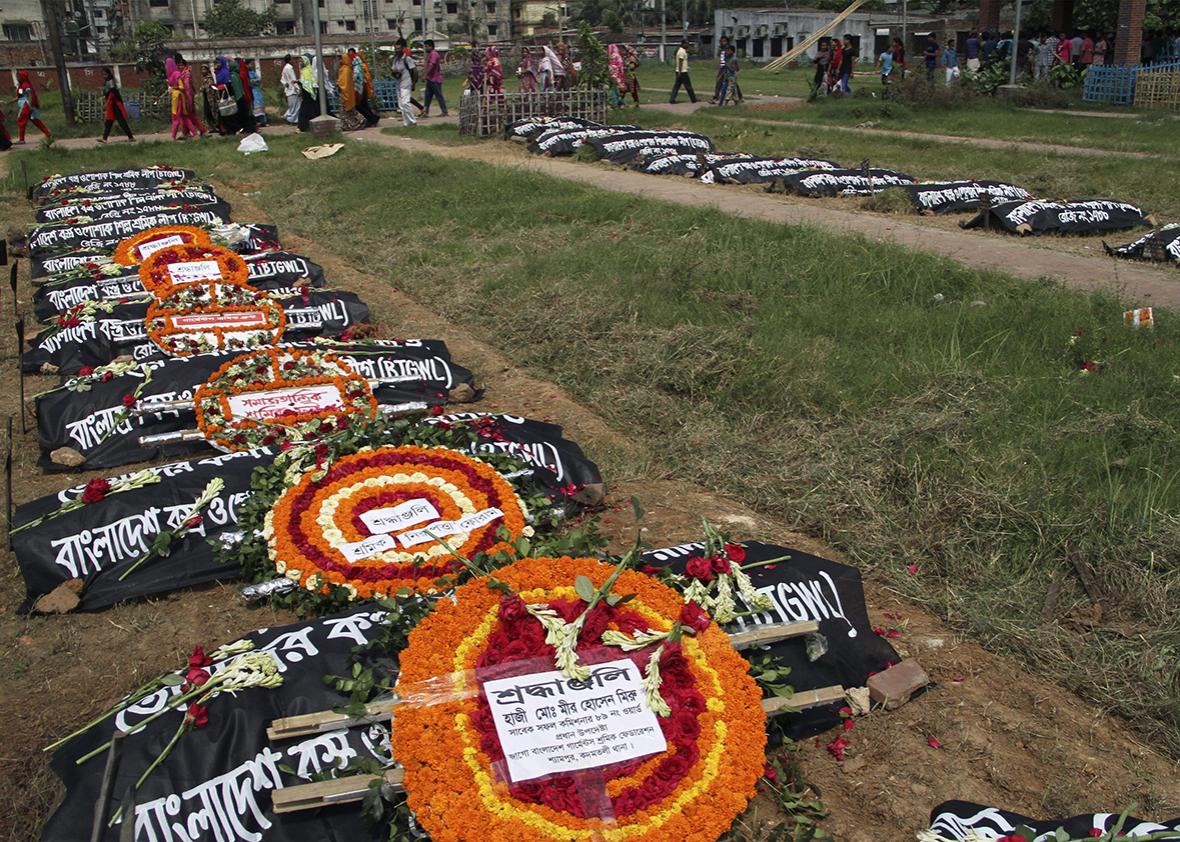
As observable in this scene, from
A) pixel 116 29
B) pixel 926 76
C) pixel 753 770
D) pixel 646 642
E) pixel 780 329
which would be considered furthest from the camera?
pixel 116 29

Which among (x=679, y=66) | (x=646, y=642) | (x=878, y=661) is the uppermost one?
(x=679, y=66)

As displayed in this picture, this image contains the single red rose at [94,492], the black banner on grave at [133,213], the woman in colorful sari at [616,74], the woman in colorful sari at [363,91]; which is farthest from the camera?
the woman in colorful sari at [616,74]

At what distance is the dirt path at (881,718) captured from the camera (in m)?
3.47

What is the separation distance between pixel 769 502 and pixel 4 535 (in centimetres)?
385

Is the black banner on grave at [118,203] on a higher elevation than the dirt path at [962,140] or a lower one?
higher

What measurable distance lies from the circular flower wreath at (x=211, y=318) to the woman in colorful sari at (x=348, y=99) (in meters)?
15.7

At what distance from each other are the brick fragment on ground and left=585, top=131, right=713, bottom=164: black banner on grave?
44.6 feet

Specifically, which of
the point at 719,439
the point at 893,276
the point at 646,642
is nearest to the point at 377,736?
the point at 646,642

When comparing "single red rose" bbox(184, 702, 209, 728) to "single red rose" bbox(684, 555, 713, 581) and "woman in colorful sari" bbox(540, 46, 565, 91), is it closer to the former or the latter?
"single red rose" bbox(684, 555, 713, 581)

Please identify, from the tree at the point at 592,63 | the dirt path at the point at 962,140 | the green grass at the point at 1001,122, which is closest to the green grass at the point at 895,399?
the dirt path at the point at 962,140

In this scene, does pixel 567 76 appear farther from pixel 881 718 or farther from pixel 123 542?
pixel 881 718

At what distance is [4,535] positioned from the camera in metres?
5.21

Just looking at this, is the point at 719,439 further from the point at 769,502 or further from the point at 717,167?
the point at 717,167

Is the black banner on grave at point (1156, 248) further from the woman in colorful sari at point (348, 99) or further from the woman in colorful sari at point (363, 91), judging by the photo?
the woman in colorful sari at point (363, 91)
